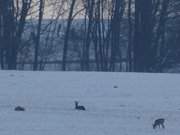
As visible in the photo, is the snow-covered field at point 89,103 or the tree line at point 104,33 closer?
the snow-covered field at point 89,103

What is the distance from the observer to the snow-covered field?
962 centimetres

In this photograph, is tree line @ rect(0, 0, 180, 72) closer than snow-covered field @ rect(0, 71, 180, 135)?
No

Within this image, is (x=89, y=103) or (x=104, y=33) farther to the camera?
(x=104, y=33)

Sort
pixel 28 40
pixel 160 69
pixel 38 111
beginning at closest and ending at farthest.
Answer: pixel 38 111 → pixel 160 69 → pixel 28 40

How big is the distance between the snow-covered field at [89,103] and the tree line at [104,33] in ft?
62.8

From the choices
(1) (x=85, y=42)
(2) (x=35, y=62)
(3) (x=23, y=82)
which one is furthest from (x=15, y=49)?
(3) (x=23, y=82)

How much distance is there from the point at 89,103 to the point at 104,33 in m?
29.7

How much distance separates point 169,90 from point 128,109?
3470 millimetres

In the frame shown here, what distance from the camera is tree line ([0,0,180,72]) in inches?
1470

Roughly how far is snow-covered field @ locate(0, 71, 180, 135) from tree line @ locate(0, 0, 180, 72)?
1915 centimetres

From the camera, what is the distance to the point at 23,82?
52.3 feet

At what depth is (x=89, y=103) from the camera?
12602 millimetres

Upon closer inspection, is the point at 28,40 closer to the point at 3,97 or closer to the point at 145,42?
the point at 145,42

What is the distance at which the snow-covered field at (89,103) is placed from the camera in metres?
9.62
